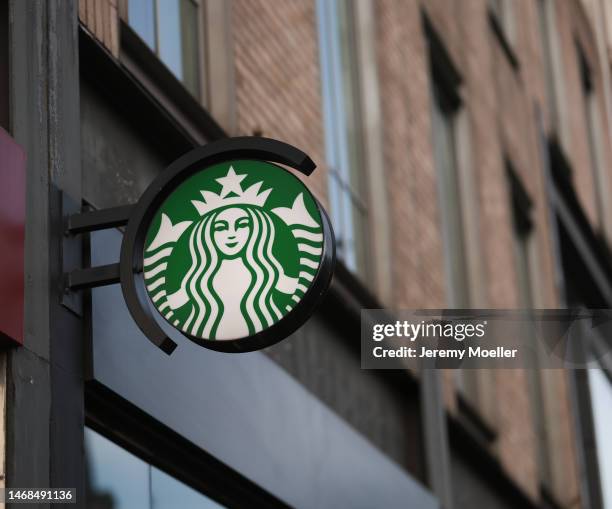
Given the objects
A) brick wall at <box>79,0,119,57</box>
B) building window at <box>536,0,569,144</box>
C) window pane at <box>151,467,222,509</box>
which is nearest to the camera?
brick wall at <box>79,0,119,57</box>

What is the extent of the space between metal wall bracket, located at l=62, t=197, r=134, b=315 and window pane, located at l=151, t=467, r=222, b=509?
129 centimetres

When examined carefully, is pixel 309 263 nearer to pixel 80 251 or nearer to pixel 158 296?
A: pixel 158 296

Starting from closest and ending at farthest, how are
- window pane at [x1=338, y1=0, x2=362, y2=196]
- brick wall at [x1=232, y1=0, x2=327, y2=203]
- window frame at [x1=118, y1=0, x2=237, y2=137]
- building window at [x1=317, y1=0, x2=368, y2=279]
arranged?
window frame at [x1=118, y1=0, x2=237, y2=137] < brick wall at [x1=232, y1=0, x2=327, y2=203] < building window at [x1=317, y1=0, x2=368, y2=279] < window pane at [x1=338, y1=0, x2=362, y2=196]

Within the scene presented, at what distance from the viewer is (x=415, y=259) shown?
12.6m

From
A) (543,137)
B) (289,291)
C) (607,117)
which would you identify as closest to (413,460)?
(289,291)

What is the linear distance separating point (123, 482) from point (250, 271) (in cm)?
147

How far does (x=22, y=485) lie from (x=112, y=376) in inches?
41.0

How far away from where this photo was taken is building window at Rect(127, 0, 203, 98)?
26.2ft

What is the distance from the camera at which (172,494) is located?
24.1 feet

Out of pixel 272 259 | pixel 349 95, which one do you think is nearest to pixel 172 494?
pixel 272 259

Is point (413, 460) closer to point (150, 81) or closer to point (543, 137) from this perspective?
point (150, 81)

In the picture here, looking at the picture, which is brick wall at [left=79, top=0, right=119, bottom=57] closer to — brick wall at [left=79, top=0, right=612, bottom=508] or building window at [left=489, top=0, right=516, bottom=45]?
brick wall at [left=79, top=0, right=612, bottom=508]

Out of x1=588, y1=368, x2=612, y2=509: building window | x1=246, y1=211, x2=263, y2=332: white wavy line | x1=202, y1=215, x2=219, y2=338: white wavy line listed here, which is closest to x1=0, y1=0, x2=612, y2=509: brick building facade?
x1=588, y1=368, x2=612, y2=509: building window

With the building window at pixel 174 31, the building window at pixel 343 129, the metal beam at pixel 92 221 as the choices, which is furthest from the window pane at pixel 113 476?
the building window at pixel 343 129
